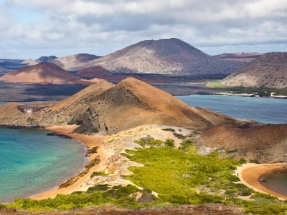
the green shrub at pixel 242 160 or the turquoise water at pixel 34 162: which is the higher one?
the green shrub at pixel 242 160

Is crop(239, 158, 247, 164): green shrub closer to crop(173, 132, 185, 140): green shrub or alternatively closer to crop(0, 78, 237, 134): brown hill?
crop(173, 132, 185, 140): green shrub

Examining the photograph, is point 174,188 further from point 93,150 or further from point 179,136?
point 93,150

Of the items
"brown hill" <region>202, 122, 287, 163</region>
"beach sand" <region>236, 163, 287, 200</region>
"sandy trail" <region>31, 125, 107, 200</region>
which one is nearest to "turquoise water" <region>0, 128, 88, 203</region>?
"sandy trail" <region>31, 125, 107, 200</region>

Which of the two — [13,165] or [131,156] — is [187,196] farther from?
[13,165]

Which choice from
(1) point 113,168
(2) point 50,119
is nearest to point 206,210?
(1) point 113,168

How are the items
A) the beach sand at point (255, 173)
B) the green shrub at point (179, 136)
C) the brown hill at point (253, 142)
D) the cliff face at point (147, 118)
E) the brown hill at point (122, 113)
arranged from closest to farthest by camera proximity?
the beach sand at point (255, 173), the brown hill at point (253, 142), the cliff face at point (147, 118), the green shrub at point (179, 136), the brown hill at point (122, 113)

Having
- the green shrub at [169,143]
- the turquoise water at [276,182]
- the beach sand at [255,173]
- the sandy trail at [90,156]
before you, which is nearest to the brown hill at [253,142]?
the beach sand at [255,173]

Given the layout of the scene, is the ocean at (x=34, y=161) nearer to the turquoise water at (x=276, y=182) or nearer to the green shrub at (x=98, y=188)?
the green shrub at (x=98, y=188)

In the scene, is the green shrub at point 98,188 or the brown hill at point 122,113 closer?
the green shrub at point 98,188
